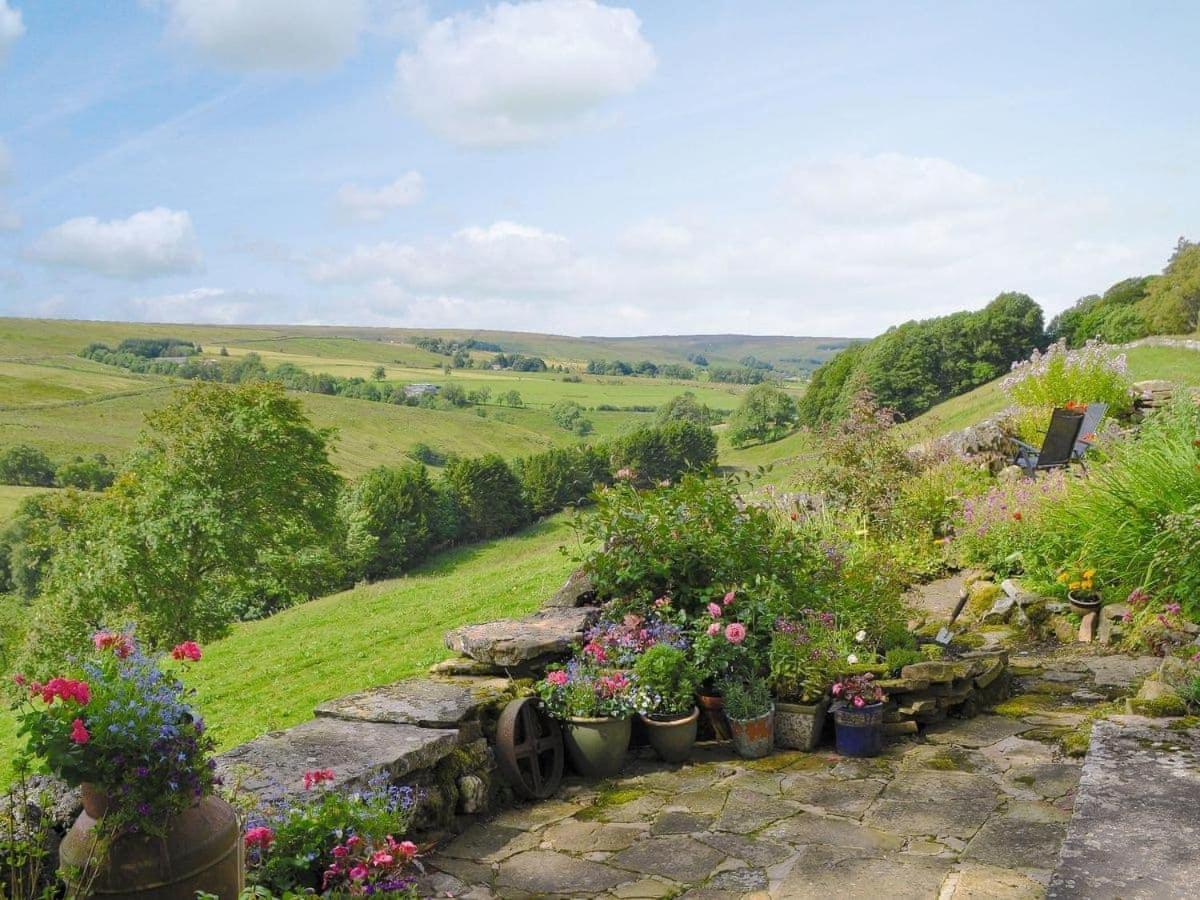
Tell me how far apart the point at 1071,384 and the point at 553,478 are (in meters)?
39.3

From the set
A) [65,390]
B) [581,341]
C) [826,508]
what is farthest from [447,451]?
[581,341]

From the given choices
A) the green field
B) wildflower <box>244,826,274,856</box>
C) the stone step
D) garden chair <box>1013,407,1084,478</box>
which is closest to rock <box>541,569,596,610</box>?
the green field

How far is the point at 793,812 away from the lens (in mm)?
4094

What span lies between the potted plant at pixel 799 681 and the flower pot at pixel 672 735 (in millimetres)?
521

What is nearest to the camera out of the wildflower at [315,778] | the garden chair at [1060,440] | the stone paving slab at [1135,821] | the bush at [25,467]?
the stone paving slab at [1135,821]

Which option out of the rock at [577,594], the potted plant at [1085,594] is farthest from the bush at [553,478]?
the rock at [577,594]

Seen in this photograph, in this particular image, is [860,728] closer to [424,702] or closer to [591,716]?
[591,716]

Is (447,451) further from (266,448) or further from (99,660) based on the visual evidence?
(99,660)

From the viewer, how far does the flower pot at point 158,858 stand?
2455 mm

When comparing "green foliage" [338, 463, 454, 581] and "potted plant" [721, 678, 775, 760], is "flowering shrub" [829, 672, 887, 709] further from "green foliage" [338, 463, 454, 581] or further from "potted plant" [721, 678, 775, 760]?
"green foliage" [338, 463, 454, 581]

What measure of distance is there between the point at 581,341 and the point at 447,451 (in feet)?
330

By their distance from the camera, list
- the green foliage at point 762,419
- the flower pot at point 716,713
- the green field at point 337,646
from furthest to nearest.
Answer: the green foliage at point 762,419 → the green field at point 337,646 → the flower pot at point 716,713

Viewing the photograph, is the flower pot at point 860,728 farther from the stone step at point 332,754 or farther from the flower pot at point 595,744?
the stone step at point 332,754

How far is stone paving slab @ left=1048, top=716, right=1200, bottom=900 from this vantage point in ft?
6.72
